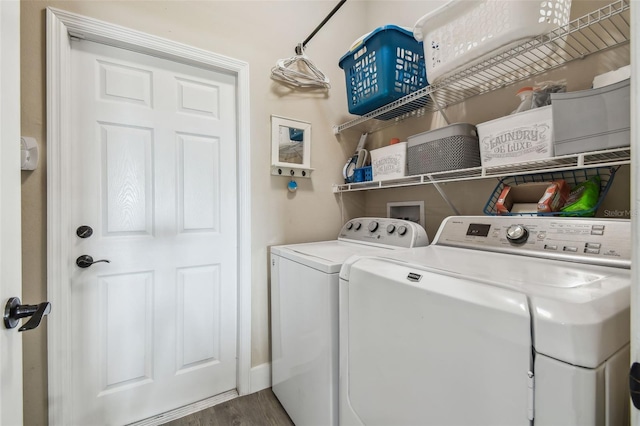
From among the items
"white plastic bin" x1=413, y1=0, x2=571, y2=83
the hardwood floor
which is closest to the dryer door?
the hardwood floor

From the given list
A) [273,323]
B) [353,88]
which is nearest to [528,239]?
[353,88]

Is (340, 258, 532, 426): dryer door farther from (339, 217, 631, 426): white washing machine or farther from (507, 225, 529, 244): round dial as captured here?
(507, 225, 529, 244): round dial

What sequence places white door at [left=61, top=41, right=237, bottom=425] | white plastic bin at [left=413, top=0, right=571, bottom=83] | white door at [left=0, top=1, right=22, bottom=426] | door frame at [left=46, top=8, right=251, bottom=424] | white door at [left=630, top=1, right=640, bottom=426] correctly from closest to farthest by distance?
white door at [left=630, top=1, right=640, bottom=426] < white door at [left=0, top=1, right=22, bottom=426] < white plastic bin at [left=413, top=0, right=571, bottom=83] < door frame at [left=46, top=8, right=251, bottom=424] < white door at [left=61, top=41, right=237, bottom=425]

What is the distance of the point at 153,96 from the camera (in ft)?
4.99

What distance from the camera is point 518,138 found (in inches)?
42.2

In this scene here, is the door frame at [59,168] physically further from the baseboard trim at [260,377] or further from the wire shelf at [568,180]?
the wire shelf at [568,180]

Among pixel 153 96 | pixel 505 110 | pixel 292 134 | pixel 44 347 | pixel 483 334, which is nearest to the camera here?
pixel 483 334

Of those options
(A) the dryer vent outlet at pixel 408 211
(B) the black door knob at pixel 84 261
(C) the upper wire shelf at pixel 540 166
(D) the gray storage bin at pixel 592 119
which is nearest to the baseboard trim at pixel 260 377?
(B) the black door knob at pixel 84 261

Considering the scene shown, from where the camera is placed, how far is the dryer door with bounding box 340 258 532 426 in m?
0.56

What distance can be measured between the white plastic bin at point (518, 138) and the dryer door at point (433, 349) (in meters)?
0.67

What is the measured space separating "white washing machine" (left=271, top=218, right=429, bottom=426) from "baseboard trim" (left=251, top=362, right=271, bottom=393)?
9 centimetres

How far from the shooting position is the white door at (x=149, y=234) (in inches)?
54.0

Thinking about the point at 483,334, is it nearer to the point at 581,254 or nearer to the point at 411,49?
the point at 581,254

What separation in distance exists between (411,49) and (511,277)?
1383mm
